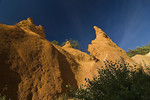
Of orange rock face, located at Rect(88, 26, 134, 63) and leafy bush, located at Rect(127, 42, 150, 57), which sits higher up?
leafy bush, located at Rect(127, 42, 150, 57)

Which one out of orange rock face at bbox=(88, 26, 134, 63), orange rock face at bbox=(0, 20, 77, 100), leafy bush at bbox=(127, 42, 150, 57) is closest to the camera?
orange rock face at bbox=(0, 20, 77, 100)

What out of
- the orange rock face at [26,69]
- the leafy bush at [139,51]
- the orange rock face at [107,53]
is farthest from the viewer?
the leafy bush at [139,51]

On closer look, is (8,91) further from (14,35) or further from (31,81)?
(14,35)

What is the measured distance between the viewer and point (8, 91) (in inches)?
224

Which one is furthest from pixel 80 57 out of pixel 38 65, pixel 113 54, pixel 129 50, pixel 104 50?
pixel 129 50

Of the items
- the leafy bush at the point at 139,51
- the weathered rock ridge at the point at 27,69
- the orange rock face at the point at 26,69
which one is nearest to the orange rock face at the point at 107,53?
the weathered rock ridge at the point at 27,69

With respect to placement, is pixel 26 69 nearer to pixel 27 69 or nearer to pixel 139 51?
pixel 27 69

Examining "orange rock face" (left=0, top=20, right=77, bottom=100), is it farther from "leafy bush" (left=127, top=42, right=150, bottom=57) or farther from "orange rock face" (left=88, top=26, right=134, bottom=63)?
"leafy bush" (left=127, top=42, right=150, bottom=57)

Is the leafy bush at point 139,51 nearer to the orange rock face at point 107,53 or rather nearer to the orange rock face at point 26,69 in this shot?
the orange rock face at point 107,53

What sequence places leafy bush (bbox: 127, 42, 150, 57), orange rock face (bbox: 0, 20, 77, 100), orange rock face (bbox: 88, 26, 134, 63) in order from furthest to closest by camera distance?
leafy bush (bbox: 127, 42, 150, 57)
orange rock face (bbox: 88, 26, 134, 63)
orange rock face (bbox: 0, 20, 77, 100)

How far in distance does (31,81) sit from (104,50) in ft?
30.6

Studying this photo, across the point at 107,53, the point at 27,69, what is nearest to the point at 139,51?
the point at 107,53

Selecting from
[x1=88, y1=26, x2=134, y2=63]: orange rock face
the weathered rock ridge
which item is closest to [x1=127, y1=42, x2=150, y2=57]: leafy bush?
[x1=88, y1=26, x2=134, y2=63]: orange rock face

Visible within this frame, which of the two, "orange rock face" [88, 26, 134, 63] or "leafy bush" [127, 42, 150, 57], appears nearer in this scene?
"orange rock face" [88, 26, 134, 63]
